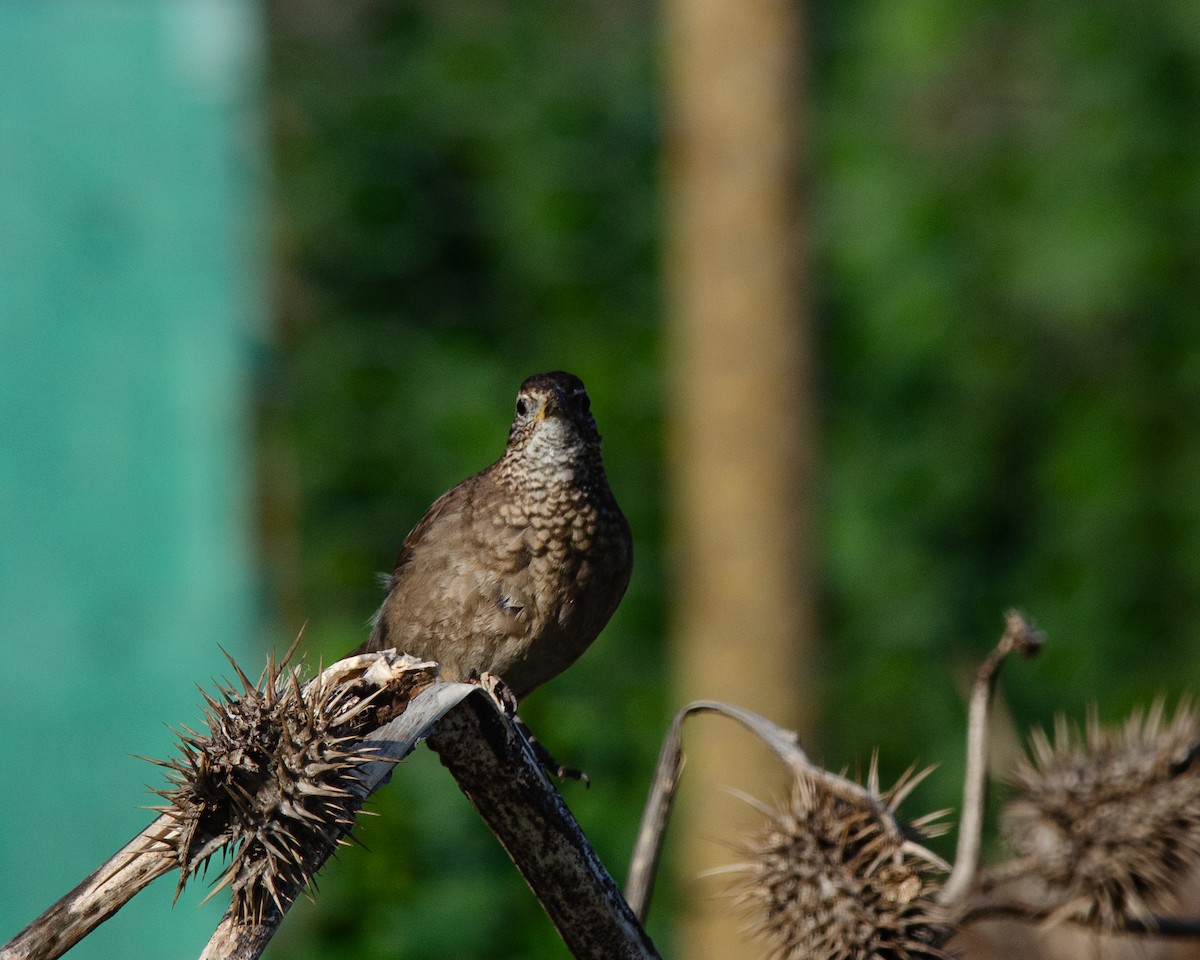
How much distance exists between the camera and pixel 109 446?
645cm

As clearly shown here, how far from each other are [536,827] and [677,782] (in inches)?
16.8

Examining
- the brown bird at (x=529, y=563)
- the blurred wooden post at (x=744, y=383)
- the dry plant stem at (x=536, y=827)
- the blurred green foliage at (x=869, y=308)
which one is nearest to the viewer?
the dry plant stem at (x=536, y=827)

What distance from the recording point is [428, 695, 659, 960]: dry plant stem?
2217mm

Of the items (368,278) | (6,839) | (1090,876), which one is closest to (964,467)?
(368,278)

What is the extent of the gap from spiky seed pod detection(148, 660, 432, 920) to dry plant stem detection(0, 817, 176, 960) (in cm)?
3

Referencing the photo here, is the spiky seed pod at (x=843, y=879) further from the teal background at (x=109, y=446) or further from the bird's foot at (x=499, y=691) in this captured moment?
the teal background at (x=109, y=446)

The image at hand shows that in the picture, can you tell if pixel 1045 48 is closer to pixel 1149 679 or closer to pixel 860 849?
pixel 1149 679

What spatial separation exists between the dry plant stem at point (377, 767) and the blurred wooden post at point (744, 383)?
4.08m

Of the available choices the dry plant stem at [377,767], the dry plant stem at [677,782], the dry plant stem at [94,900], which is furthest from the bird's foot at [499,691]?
the dry plant stem at [94,900]

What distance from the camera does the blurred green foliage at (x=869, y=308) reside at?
8289mm

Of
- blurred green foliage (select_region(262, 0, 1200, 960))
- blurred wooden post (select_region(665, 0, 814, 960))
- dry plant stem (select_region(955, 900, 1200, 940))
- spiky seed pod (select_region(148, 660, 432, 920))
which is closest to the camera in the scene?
spiky seed pod (select_region(148, 660, 432, 920))

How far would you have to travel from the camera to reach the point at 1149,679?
27.8ft

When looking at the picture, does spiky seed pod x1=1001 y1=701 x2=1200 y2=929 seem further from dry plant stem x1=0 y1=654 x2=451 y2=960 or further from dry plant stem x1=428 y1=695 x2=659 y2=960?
dry plant stem x1=0 y1=654 x2=451 y2=960

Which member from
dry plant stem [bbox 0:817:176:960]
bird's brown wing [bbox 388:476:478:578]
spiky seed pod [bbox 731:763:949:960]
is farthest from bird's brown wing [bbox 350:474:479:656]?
dry plant stem [bbox 0:817:176:960]
